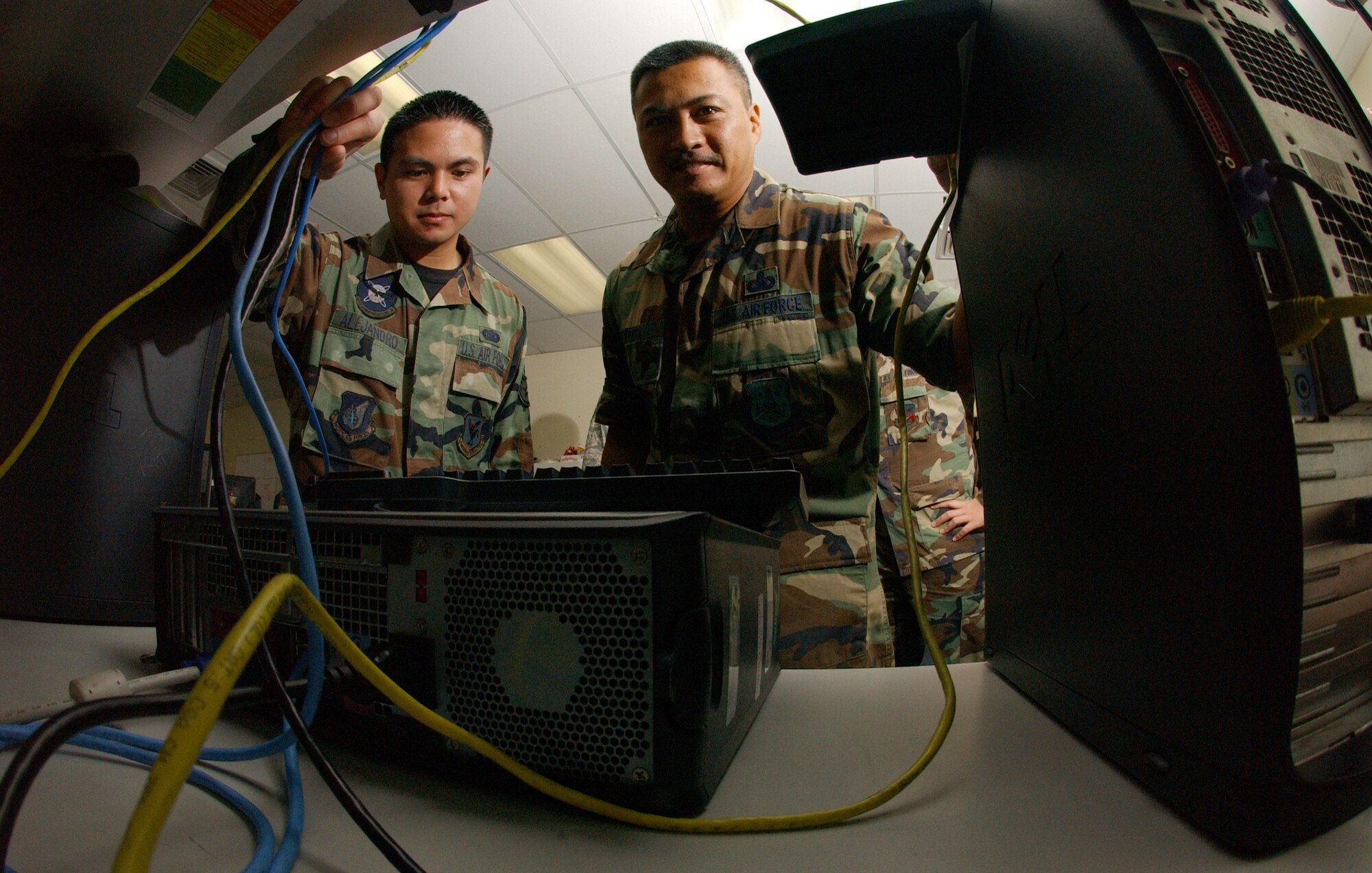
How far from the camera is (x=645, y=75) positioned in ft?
3.15

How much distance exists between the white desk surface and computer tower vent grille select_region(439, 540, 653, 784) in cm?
3

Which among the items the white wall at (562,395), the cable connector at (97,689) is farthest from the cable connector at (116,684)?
the white wall at (562,395)

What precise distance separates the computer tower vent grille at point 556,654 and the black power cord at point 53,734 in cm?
10

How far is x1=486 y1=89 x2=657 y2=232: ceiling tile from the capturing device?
2266mm

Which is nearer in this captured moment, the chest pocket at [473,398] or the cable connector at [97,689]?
the cable connector at [97,689]

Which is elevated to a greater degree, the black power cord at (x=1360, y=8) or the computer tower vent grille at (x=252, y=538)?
the black power cord at (x=1360, y=8)

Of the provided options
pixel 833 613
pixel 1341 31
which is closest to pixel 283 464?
pixel 833 613

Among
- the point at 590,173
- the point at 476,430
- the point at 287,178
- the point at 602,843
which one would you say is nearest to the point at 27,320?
the point at 287,178

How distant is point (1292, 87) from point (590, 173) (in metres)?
2.68

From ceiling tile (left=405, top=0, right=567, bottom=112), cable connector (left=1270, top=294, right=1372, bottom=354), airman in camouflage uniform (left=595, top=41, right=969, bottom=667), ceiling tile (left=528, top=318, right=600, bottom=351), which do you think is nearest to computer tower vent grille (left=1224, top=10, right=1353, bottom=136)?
cable connector (left=1270, top=294, right=1372, bottom=354)

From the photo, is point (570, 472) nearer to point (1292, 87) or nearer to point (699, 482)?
point (699, 482)

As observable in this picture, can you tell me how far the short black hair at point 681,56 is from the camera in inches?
36.9

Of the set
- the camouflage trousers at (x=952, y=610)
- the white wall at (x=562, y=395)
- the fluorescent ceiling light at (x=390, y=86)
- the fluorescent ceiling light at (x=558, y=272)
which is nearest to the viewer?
the camouflage trousers at (x=952, y=610)

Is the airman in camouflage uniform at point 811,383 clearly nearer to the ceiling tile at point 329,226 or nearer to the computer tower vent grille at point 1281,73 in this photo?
the computer tower vent grille at point 1281,73
